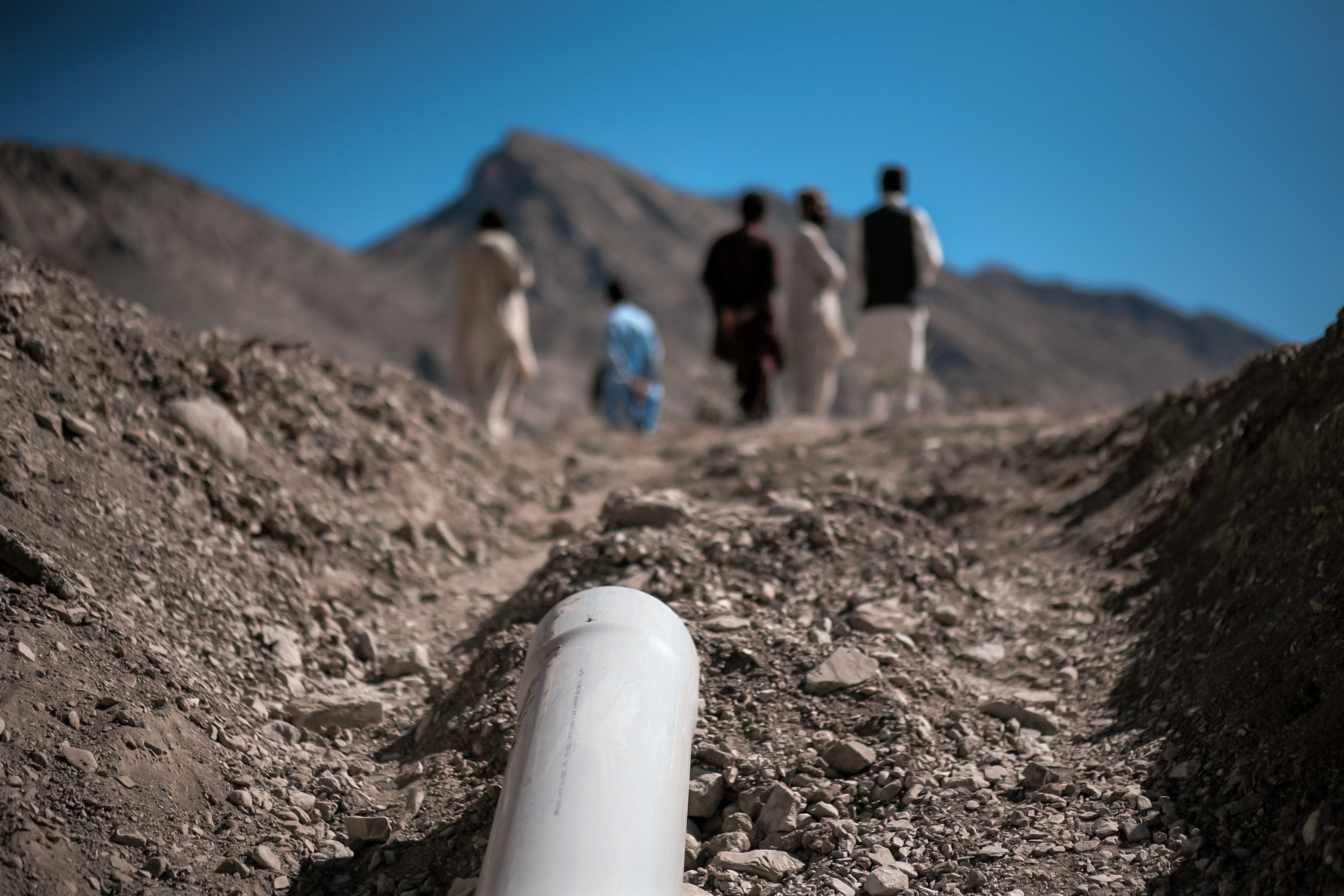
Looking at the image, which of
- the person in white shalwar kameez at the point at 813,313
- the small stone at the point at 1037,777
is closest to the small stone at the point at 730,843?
the small stone at the point at 1037,777

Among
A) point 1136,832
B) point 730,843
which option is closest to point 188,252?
point 730,843

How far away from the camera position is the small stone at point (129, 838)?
226cm

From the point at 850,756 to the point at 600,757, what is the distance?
864mm

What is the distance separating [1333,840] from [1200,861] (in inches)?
11.9

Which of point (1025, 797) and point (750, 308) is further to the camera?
point (750, 308)

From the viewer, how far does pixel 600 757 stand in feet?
7.13

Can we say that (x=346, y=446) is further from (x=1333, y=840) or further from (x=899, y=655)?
(x=1333, y=840)

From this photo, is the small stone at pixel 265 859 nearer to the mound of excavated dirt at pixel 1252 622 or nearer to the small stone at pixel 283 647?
the small stone at pixel 283 647

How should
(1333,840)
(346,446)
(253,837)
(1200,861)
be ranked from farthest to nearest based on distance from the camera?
(346,446) < (253,837) < (1200,861) < (1333,840)

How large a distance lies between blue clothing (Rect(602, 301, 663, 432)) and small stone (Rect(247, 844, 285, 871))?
6.75 meters

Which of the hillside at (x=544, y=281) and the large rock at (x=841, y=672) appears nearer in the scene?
the large rock at (x=841, y=672)

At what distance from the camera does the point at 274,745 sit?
9.32ft

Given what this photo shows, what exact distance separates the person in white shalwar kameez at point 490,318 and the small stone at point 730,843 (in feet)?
20.2

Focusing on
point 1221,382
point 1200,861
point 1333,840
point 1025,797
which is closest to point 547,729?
point 1025,797
